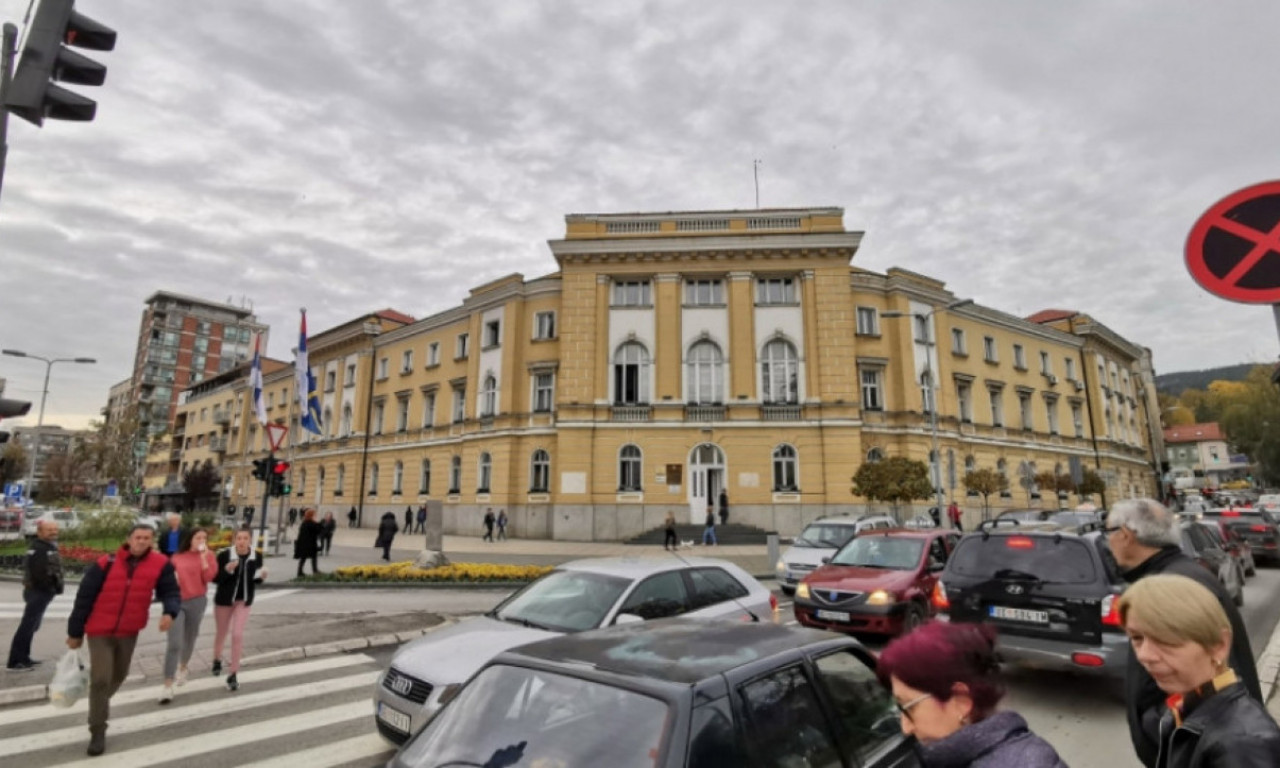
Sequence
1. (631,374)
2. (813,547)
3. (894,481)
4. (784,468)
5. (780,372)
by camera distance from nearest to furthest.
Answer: (813,547) → (894,481) → (784,468) → (780,372) → (631,374)

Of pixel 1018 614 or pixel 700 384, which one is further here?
pixel 700 384

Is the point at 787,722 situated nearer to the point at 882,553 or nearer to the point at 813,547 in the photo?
the point at 882,553

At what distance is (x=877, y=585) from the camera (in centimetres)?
859

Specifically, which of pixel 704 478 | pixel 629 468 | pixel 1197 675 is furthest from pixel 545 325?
pixel 1197 675

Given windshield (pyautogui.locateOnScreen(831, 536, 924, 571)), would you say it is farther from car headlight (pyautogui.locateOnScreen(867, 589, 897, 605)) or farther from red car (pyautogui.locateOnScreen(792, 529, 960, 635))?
car headlight (pyautogui.locateOnScreen(867, 589, 897, 605))

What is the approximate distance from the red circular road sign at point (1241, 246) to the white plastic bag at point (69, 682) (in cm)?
820

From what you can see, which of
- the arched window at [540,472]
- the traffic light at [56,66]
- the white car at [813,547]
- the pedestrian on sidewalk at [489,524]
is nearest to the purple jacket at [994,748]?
the traffic light at [56,66]

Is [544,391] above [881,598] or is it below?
above

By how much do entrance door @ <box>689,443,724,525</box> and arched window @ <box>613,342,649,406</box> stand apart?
3.77 m

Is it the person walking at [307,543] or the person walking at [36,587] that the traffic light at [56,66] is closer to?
the person walking at [36,587]

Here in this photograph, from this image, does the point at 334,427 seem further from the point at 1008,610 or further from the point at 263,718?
the point at 1008,610

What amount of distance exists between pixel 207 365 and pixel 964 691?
4317 inches

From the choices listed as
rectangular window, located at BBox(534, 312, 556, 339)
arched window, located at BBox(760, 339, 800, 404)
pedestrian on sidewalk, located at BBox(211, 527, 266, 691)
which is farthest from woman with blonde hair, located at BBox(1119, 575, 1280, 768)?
rectangular window, located at BBox(534, 312, 556, 339)

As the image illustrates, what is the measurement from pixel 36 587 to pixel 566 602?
7.18 m
